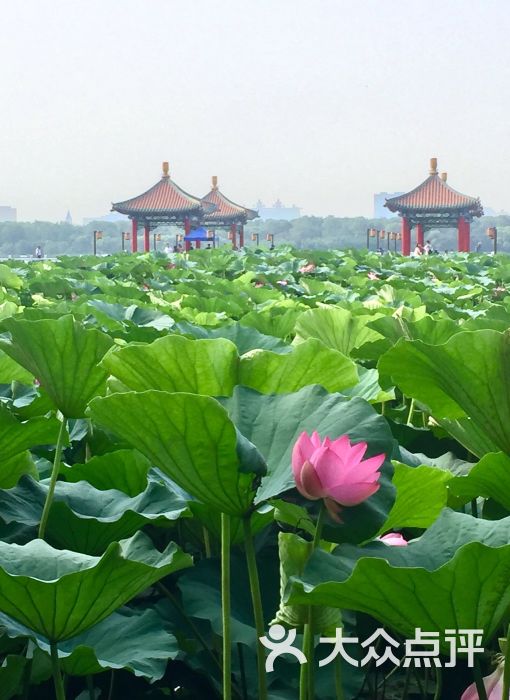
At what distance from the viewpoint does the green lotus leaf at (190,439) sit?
2.06 feet

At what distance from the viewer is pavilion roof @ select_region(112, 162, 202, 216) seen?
32562 mm

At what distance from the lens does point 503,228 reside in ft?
233

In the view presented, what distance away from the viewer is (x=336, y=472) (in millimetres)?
612

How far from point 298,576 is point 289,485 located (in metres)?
0.07

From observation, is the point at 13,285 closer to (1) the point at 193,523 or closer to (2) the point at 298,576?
(1) the point at 193,523

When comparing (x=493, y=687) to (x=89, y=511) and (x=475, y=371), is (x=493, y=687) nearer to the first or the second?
(x=475, y=371)

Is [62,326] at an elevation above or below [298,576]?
above

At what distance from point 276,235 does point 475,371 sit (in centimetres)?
7376

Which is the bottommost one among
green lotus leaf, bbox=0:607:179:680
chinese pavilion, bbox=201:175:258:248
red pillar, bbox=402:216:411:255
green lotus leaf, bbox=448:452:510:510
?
green lotus leaf, bbox=0:607:179:680

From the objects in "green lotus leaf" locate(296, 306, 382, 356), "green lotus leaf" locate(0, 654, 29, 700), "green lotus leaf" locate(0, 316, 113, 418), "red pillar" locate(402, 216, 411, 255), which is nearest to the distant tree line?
"red pillar" locate(402, 216, 411, 255)

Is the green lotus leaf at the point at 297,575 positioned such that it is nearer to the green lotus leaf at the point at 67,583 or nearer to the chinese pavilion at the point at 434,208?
the green lotus leaf at the point at 67,583

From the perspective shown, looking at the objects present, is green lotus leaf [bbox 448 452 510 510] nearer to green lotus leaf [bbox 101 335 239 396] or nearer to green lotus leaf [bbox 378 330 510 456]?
green lotus leaf [bbox 378 330 510 456]

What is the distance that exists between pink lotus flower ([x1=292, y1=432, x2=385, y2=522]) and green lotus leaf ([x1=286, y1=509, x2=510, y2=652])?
38 mm

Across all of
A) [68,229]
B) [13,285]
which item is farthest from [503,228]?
[13,285]
